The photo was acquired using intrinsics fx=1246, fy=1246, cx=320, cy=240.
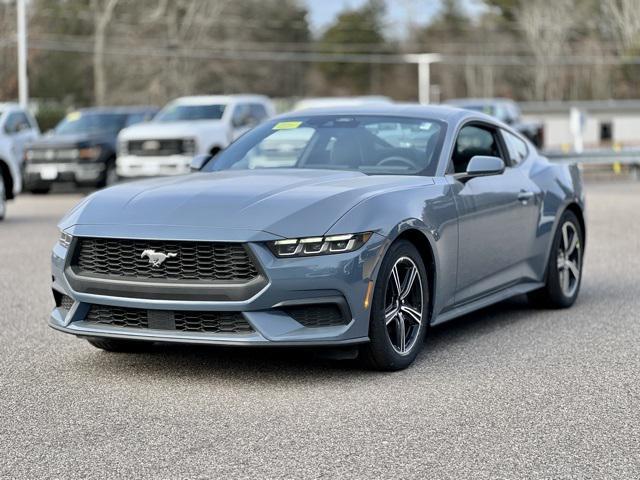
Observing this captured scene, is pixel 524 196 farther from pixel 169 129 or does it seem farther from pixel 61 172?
pixel 61 172

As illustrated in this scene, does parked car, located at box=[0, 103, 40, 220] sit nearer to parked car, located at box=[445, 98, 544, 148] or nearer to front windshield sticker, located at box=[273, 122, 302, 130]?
front windshield sticker, located at box=[273, 122, 302, 130]

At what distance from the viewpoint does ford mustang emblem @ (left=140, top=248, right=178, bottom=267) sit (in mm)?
6473

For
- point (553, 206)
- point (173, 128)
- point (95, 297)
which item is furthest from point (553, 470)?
point (173, 128)

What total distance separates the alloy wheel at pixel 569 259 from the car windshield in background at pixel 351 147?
6.05ft

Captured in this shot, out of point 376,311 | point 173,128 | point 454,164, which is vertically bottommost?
point 173,128

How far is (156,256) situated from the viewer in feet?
21.3

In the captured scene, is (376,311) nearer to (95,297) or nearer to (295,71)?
(95,297)

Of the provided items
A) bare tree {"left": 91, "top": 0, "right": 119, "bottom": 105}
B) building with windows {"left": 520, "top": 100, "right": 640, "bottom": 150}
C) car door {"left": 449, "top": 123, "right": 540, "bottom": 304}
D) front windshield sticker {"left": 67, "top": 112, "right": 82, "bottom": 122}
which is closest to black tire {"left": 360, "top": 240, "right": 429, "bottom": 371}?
car door {"left": 449, "top": 123, "right": 540, "bottom": 304}

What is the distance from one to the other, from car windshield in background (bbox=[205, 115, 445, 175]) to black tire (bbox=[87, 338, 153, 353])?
4.59 feet

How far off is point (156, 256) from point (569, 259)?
4.12m

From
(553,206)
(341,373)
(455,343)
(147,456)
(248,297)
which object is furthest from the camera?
(553,206)

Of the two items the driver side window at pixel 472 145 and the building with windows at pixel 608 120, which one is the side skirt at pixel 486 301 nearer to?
the driver side window at pixel 472 145

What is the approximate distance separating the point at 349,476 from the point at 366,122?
3713 mm

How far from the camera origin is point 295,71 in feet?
336
